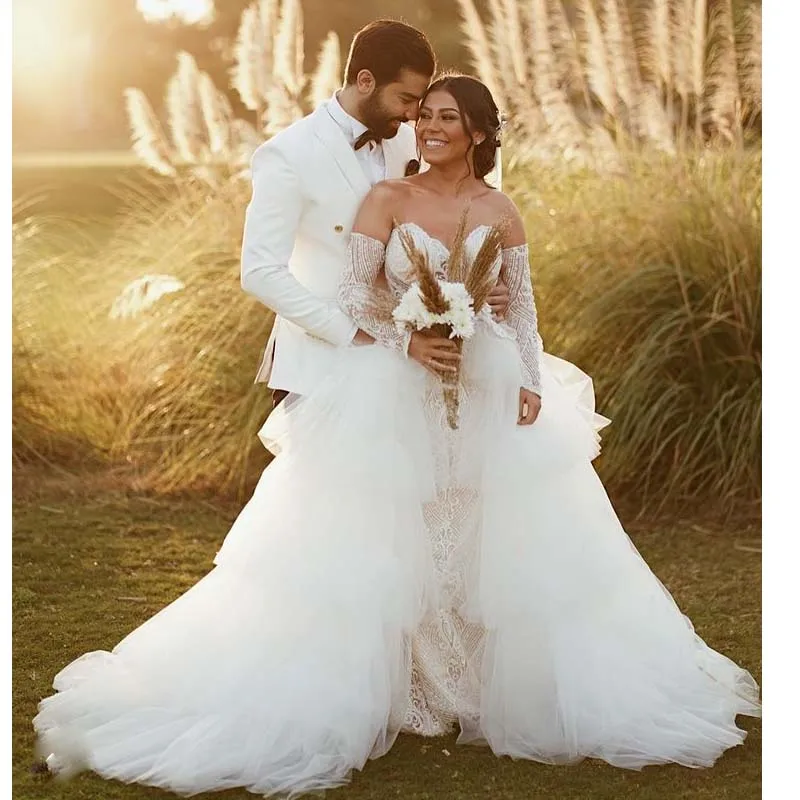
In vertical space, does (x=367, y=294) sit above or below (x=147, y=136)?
below

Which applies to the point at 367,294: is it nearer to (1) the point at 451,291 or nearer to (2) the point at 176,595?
(1) the point at 451,291

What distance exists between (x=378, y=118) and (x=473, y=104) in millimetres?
270

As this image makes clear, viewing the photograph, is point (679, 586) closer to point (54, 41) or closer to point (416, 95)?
point (416, 95)

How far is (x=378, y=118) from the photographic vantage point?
118 inches

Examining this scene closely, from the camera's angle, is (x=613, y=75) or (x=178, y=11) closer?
(x=613, y=75)

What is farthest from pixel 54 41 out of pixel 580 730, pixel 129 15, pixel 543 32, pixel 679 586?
pixel 580 730

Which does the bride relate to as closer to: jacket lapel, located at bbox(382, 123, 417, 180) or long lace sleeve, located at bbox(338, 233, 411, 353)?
long lace sleeve, located at bbox(338, 233, 411, 353)

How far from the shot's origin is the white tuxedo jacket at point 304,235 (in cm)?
292

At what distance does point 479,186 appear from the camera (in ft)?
9.72

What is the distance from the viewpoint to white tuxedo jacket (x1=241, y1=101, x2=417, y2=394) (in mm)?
2916

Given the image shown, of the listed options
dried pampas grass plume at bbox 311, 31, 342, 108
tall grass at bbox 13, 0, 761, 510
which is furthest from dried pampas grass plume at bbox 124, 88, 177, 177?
dried pampas grass plume at bbox 311, 31, 342, 108

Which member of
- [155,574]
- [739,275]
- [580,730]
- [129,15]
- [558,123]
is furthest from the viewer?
[129,15]

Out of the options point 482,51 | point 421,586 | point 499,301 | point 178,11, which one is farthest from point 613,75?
point 178,11
